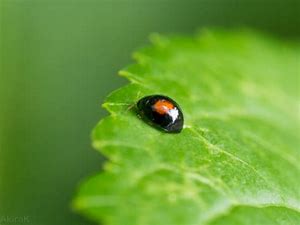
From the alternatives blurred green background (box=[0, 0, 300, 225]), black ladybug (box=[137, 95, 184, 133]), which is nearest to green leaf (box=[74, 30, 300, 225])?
black ladybug (box=[137, 95, 184, 133])

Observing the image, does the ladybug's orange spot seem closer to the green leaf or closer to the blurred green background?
the green leaf

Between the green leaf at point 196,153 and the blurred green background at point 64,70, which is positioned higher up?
the green leaf at point 196,153

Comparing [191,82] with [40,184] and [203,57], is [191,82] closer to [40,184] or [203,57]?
[203,57]

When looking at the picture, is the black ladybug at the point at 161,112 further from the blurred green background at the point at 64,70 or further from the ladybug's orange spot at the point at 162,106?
the blurred green background at the point at 64,70

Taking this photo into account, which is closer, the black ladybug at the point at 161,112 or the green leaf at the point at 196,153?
the green leaf at the point at 196,153

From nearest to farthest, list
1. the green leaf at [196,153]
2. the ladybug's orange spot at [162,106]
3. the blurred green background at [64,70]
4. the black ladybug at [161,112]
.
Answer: the green leaf at [196,153], the black ladybug at [161,112], the ladybug's orange spot at [162,106], the blurred green background at [64,70]

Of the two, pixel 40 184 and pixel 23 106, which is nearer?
pixel 40 184

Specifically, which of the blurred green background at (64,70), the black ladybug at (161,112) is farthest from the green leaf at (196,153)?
the blurred green background at (64,70)

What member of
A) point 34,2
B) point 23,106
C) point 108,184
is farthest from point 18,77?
point 108,184
